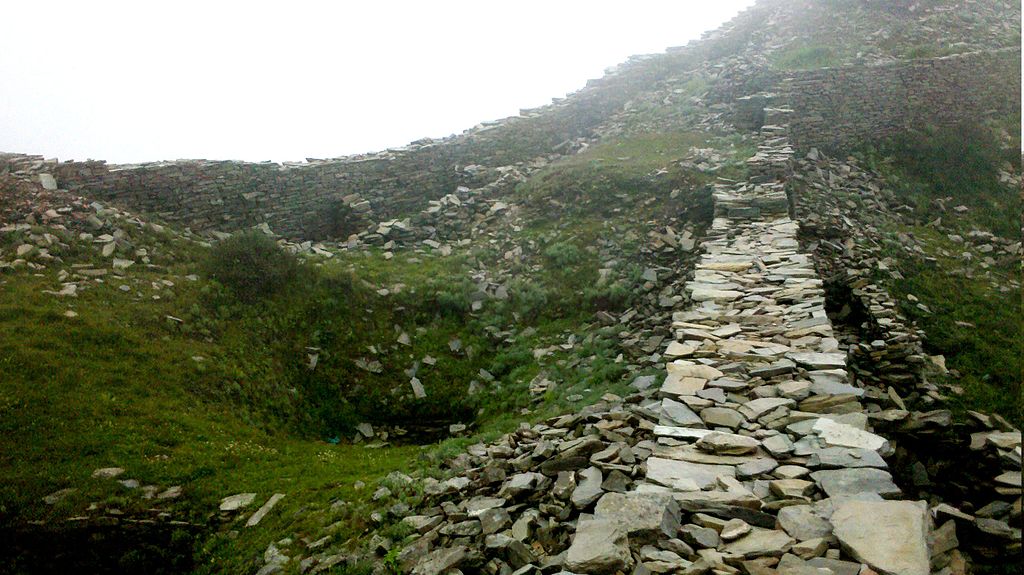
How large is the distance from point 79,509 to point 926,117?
2363cm

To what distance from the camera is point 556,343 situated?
39.1 ft

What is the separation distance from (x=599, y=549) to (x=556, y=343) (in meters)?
7.80

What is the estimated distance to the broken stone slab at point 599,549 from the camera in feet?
13.2

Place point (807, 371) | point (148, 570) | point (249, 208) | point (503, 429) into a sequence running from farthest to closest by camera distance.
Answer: point (249, 208), point (503, 429), point (148, 570), point (807, 371)

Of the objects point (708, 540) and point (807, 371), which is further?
point (807, 371)

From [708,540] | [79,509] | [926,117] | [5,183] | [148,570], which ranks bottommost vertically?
[148,570]

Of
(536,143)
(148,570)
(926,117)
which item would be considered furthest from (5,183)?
(926,117)

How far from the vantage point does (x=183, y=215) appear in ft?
52.3

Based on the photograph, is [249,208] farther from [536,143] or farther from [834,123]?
[834,123]

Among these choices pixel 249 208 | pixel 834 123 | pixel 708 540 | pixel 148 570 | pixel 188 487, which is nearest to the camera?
pixel 708 540

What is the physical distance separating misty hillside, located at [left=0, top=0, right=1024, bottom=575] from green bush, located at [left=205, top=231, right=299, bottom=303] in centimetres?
7

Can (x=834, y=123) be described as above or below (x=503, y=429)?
above

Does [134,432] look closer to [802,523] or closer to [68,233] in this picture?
[68,233]

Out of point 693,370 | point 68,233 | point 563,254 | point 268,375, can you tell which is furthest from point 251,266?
point 693,370
